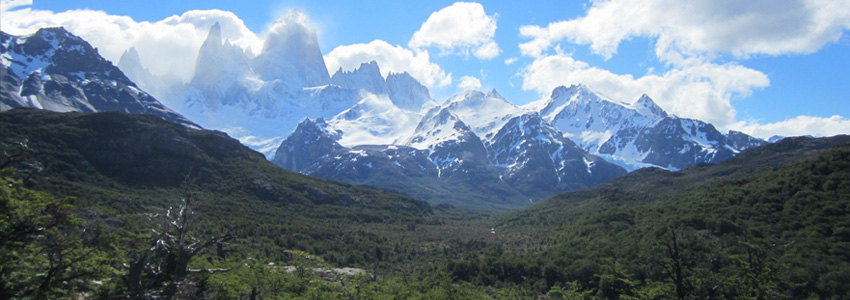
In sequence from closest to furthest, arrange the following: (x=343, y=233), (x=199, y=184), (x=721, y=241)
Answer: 1. (x=721, y=241)
2. (x=343, y=233)
3. (x=199, y=184)

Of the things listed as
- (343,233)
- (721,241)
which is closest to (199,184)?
(343,233)

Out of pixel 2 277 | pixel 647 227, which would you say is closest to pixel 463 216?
pixel 647 227

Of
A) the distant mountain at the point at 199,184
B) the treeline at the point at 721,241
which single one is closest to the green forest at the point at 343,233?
the treeline at the point at 721,241

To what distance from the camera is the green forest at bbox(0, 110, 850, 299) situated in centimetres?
1766

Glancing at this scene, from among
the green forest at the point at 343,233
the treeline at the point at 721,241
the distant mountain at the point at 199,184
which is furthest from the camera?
the distant mountain at the point at 199,184

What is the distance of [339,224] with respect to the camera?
108062mm

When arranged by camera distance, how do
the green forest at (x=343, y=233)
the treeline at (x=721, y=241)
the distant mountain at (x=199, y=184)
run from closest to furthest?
the green forest at (x=343, y=233) < the treeline at (x=721, y=241) < the distant mountain at (x=199, y=184)

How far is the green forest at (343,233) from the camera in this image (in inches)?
695

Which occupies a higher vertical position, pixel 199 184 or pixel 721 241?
pixel 199 184

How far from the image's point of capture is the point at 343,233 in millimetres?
97188

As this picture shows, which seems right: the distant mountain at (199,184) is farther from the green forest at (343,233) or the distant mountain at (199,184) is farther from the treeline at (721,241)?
the treeline at (721,241)

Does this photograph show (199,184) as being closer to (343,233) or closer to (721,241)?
(343,233)

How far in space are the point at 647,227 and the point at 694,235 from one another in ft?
33.2

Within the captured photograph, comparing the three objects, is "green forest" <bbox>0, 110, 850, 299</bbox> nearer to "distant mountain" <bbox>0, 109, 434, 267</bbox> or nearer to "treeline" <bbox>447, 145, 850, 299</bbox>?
"treeline" <bbox>447, 145, 850, 299</bbox>
